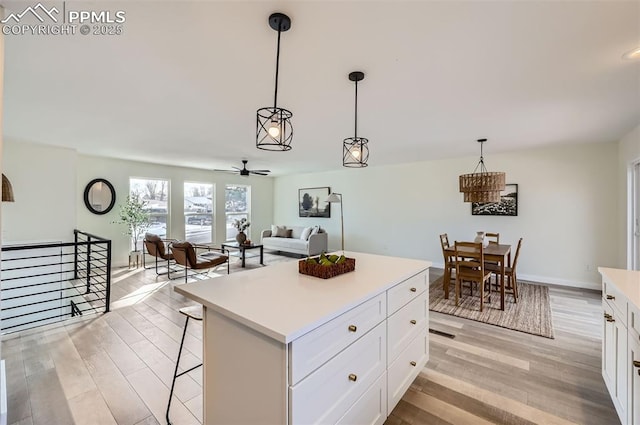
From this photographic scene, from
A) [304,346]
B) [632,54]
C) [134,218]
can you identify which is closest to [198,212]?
[134,218]

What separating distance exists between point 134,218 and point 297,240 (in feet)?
12.2

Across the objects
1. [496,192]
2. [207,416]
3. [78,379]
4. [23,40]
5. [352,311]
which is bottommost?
[78,379]

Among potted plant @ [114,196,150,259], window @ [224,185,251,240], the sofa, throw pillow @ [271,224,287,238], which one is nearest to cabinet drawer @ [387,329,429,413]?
the sofa

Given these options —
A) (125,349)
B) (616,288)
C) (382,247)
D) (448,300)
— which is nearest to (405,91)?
(616,288)

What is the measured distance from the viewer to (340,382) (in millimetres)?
1319

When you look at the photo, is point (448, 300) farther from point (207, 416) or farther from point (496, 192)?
point (207, 416)

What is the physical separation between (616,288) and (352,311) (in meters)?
1.61

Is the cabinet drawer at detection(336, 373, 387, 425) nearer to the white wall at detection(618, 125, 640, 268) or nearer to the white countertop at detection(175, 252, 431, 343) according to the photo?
the white countertop at detection(175, 252, 431, 343)

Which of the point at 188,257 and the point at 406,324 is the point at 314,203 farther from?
the point at 406,324

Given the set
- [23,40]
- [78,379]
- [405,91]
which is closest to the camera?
[23,40]

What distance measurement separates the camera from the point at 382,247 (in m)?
6.81

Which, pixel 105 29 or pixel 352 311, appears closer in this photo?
pixel 352 311

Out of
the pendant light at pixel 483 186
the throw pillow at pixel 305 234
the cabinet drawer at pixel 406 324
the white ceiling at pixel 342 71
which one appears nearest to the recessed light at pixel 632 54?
the white ceiling at pixel 342 71

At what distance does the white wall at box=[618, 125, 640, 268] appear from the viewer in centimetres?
369
